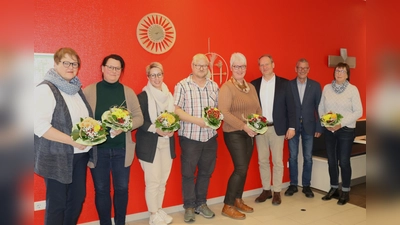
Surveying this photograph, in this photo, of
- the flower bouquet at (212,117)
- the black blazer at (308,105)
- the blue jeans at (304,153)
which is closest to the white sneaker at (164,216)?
the flower bouquet at (212,117)

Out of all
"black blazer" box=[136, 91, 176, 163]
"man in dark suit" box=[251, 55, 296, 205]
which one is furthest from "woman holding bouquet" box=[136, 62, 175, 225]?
"man in dark suit" box=[251, 55, 296, 205]

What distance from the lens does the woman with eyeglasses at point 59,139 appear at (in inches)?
81.5

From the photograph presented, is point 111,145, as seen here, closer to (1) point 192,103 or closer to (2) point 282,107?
(1) point 192,103

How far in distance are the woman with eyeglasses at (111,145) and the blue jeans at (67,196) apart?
0.94 ft

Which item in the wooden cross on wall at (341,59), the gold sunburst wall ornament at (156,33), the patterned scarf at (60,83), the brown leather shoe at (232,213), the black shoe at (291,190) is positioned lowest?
the black shoe at (291,190)

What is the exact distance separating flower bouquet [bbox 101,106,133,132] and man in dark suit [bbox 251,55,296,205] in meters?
1.95

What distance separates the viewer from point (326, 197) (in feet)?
13.3

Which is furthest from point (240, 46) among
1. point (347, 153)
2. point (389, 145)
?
point (389, 145)

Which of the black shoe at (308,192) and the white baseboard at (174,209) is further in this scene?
the black shoe at (308,192)

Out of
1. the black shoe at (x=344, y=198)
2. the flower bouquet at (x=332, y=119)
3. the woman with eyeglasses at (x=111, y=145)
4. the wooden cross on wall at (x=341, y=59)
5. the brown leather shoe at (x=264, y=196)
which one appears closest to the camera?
the woman with eyeglasses at (x=111, y=145)

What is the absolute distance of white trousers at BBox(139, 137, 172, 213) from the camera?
3.14m

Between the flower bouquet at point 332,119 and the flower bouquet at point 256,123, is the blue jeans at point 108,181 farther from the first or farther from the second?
the flower bouquet at point 332,119

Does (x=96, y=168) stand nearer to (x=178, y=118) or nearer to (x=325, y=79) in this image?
(x=178, y=118)

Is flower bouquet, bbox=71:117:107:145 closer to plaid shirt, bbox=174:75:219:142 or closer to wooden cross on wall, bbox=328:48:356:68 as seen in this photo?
plaid shirt, bbox=174:75:219:142
